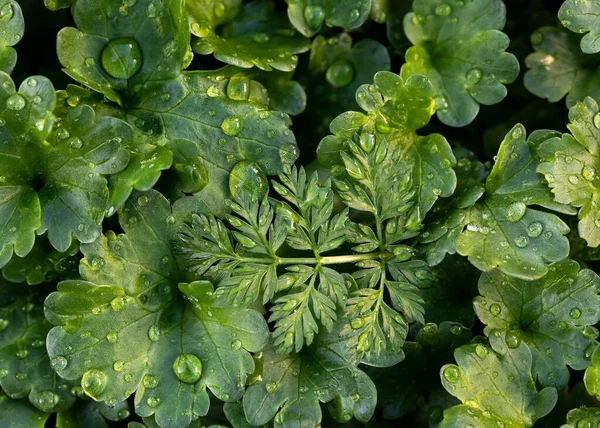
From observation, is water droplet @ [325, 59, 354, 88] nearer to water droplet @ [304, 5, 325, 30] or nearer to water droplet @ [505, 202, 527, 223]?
water droplet @ [304, 5, 325, 30]

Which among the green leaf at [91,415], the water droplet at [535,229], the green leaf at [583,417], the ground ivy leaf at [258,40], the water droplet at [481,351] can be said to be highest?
the ground ivy leaf at [258,40]

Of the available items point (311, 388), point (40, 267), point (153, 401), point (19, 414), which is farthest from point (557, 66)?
point (19, 414)

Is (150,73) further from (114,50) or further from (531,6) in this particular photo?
(531,6)

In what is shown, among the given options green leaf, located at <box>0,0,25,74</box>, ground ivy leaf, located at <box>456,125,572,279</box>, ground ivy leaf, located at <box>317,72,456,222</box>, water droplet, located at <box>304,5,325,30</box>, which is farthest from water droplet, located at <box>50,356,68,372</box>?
water droplet, located at <box>304,5,325,30</box>

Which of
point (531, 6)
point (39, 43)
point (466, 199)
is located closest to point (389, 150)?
point (466, 199)

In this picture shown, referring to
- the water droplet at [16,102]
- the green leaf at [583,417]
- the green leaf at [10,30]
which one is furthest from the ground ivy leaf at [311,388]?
the green leaf at [10,30]

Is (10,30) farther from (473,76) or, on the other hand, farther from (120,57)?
(473,76)

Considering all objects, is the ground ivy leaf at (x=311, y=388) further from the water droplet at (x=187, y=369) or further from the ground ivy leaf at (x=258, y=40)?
the ground ivy leaf at (x=258, y=40)
